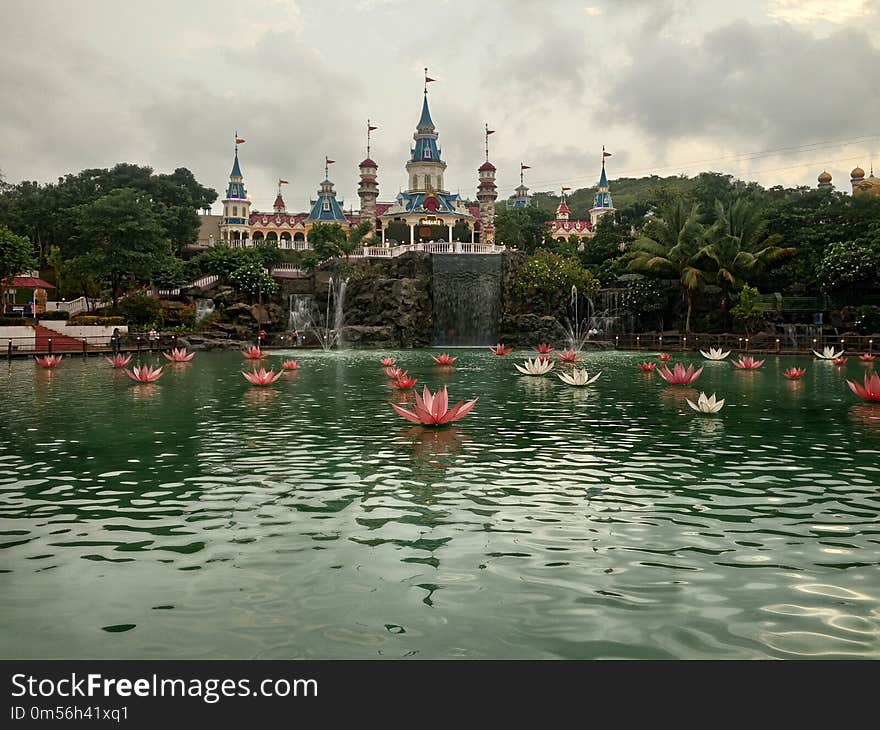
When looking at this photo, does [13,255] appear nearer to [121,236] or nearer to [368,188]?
[121,236]

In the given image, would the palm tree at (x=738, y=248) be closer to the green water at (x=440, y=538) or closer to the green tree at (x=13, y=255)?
the green water at (x=440, y=538)

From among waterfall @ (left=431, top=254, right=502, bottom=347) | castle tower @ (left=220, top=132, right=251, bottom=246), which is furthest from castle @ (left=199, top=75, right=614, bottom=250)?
waterfall @ (left=431, top=254, right=502, bottom=347)

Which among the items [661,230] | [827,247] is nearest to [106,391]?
[661,230]

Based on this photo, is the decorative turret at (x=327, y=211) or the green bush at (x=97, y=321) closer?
the green bush at (x=97, y=321)

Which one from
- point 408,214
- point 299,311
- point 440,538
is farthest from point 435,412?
point 408,214

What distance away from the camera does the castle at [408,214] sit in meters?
80.7

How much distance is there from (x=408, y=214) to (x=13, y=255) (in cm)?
→ 4449

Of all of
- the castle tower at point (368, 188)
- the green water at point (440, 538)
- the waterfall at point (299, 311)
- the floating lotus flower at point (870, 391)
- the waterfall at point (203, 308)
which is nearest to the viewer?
the green water at point (440, 538)

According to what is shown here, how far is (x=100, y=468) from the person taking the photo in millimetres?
9016

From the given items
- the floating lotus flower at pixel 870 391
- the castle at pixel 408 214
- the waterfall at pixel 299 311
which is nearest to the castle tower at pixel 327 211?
the castle at pixel 408 214

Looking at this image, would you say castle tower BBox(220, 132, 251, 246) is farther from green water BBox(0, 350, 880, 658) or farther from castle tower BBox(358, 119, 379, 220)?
green water BBox(0, 350, 880, 658)

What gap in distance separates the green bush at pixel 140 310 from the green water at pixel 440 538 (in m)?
38.0
